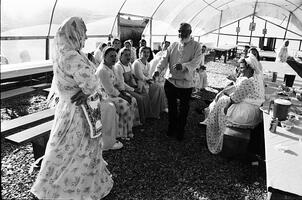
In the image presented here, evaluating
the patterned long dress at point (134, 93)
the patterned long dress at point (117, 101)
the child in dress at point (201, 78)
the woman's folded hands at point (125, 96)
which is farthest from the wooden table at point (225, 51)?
the patterned long dress at point (117, 101)

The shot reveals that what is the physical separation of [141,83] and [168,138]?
4.02ft

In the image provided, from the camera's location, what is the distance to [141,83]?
169 inches

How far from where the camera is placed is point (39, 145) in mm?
2646

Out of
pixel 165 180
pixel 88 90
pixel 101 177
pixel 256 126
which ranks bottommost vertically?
pixel 165 180

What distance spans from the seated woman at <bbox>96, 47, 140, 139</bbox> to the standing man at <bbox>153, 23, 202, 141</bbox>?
2.04 feet

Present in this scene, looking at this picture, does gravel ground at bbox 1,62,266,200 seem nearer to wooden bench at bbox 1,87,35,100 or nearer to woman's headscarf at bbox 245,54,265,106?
wooden bench at bbox 1,87,35,100

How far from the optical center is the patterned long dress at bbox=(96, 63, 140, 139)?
3.27m

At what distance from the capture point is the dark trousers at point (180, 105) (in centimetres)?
343

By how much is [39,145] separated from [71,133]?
931mm

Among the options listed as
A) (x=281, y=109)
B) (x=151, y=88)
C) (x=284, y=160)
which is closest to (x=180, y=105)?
(x=151, y=88)

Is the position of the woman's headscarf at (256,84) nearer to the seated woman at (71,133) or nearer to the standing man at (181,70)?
the standing man at (181,70)

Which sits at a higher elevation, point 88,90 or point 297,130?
point 88,90

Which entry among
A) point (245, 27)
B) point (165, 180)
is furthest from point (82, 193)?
point (245, 27)

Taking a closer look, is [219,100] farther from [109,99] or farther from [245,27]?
[245,27]
